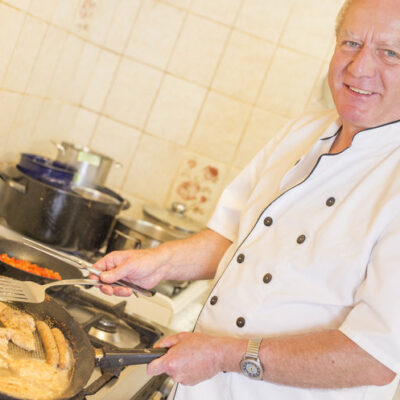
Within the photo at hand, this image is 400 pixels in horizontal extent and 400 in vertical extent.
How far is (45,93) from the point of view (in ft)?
5.80

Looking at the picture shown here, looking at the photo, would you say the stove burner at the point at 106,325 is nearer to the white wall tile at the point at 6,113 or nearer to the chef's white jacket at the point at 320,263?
the chef's white jacket at the point at 320,263

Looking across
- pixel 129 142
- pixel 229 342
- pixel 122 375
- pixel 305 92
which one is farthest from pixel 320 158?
pixel 129 142

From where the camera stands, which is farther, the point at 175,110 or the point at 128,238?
the point at 175,110

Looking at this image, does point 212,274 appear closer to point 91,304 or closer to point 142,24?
point 91,304

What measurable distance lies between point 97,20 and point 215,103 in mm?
512

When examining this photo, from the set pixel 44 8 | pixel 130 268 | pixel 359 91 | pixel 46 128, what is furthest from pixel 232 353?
pixel 46 128

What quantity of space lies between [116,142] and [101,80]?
9.4 inches

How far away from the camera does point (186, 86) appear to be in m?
2.08

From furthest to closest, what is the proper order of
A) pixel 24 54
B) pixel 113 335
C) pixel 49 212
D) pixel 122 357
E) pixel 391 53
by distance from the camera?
pixel 24 54 < pixel 49 212 < pixel 113 335 < pixel 391 53 < pixel 122 357

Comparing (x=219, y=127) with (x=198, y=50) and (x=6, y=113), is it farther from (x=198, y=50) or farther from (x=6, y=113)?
(x=6, y=113)

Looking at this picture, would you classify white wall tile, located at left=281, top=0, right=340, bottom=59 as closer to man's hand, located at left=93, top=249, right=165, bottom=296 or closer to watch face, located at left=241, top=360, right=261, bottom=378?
man's hand, located at left=93, top=249, right=165, bottom=296

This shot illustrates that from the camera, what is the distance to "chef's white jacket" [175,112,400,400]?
86 cm

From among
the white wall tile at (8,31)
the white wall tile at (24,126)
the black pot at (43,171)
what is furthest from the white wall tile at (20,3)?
the black pot at (43,171)

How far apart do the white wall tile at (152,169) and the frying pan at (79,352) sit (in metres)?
1.15
